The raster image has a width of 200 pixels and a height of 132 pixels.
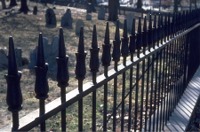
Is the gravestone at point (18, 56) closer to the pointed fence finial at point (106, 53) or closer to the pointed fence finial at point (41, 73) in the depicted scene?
the pointed fence finial at point (106, 53)

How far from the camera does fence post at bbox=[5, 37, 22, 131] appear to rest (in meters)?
1.52

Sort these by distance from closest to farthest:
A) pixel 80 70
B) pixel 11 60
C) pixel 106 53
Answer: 1. pixel 11 60
2. pixel 80 70
3. pixel 106 53

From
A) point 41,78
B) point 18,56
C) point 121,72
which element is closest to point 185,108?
point 121,72

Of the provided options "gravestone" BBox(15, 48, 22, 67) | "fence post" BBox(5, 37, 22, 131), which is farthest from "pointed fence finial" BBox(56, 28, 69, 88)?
"gravestone" BBox(15, 48, 22, 67)

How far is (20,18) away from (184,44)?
18.5 m

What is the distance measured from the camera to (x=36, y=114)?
1702 millimetres

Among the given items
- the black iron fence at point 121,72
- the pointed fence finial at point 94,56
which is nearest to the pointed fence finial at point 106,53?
the black iron fence at point 121,72

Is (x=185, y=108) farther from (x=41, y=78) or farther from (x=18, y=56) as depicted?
(x=18, y=56)

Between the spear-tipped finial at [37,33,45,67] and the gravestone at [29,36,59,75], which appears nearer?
the spear-tipped finial at [37,33,45,67]

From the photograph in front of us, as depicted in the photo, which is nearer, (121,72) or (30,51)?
(121,72)

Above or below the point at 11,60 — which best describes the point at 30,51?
below

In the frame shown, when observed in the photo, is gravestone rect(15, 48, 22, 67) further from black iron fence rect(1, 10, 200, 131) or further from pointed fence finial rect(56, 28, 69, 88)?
pointed fence finial rect(56, 28, 69, 88)

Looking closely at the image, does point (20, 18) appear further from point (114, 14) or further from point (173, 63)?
point (173, 63)

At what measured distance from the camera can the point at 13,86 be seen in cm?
155
